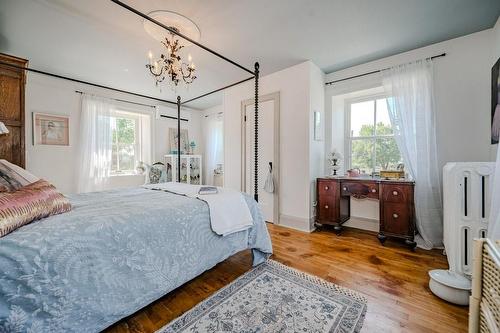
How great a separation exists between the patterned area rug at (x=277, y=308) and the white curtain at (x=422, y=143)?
1.63m

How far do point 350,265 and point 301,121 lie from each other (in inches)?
78.0

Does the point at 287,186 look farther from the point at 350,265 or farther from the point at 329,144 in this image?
the point at 350,265

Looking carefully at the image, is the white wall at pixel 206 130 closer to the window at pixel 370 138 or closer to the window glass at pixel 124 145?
the window glass at pixel 124 145

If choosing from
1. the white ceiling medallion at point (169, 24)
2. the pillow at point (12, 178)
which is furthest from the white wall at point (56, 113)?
the white ceiling medallion at point (169, 24)

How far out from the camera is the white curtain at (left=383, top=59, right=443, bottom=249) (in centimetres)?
250

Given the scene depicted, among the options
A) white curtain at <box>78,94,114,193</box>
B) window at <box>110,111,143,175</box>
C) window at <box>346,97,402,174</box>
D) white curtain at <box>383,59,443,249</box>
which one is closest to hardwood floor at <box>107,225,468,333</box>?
white curtain at <box>383,59,443,249</box>

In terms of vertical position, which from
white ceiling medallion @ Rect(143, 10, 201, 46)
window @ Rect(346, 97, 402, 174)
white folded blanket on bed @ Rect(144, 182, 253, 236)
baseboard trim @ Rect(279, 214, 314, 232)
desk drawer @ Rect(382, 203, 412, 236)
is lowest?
baseboard trim @ Rect(279, 214, 314, 232)

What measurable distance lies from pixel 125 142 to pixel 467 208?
5274 mm

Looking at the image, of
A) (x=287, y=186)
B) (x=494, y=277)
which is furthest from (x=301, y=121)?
(x=494, y=277)

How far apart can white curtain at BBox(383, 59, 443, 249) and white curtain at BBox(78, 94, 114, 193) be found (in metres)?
4.75

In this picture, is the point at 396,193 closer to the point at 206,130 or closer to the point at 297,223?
the point at 297,223

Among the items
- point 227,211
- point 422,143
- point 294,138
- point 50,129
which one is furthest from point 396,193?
point 50,129

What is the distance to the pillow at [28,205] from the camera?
1.00 m

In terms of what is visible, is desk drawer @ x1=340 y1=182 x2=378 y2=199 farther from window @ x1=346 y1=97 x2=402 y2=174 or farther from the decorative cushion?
the decorative cushion
